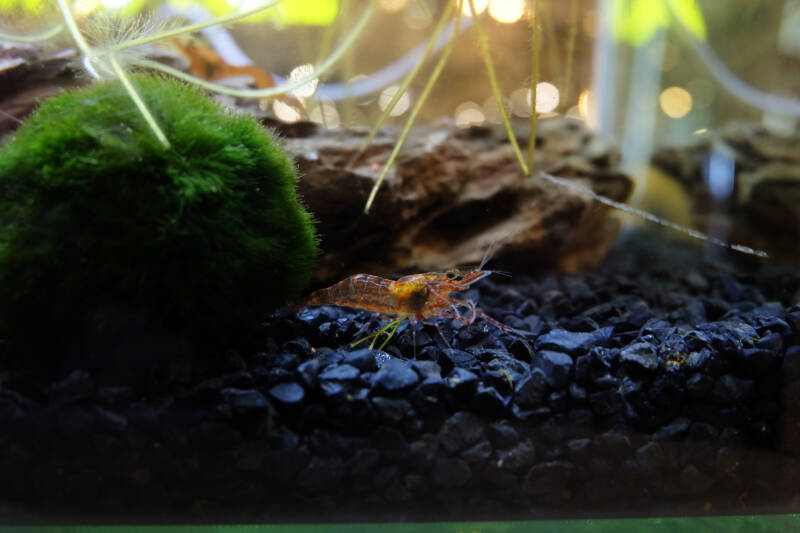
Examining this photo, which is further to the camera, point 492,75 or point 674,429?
point 492,75

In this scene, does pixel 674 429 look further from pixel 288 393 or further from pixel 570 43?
pixel 570 43

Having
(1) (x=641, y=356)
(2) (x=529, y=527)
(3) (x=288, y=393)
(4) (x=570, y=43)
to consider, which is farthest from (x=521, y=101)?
(2) (x=529, y=527)

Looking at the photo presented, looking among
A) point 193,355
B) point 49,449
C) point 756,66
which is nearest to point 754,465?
point 193,355

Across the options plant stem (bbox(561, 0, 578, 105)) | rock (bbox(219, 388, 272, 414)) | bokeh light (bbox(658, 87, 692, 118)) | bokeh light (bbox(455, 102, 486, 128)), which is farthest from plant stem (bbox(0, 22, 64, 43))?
bokeh light (bbox(658, 87, 692, 118))

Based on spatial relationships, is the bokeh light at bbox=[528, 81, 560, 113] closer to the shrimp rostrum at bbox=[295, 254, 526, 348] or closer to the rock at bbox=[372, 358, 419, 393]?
the shrimp rostrum at bbox=[295, 254, 526, 348]

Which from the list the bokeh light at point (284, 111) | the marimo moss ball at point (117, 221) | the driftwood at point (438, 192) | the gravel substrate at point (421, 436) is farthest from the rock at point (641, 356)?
the bokeh light at point (284, 111)

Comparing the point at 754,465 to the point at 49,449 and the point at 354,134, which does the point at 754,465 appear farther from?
the point at 354,134

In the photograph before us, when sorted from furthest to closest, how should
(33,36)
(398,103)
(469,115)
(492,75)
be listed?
(469,115), (398,103), (33,36), (492,75)
